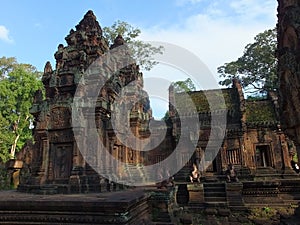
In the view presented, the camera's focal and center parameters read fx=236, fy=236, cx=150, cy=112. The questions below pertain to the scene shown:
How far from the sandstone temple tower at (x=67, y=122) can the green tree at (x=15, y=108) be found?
48.4 feet

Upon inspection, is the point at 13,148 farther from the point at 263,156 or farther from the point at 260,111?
the point at 260,111

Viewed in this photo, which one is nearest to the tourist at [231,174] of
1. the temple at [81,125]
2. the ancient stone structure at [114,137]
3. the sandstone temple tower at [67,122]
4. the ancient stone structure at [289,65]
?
the ancient stone structure at [114,137]

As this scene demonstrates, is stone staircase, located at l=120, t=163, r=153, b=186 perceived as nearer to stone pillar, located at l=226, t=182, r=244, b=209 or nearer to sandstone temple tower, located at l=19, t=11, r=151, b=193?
sandstone temple tower, located at l=19, t=11, r=151, b=193

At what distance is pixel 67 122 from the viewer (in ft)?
28.6

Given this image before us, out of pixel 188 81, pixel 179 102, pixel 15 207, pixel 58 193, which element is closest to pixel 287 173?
pixel 179 102

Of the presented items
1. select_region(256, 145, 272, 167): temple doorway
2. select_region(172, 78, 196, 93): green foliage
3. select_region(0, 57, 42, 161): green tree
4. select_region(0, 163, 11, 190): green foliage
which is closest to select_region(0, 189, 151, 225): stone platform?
select_region(0, 163, 11, 190): green foliage

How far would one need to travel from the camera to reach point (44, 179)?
8320 millimetres

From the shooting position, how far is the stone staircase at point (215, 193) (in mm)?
12188

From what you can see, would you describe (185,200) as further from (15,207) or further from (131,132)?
(15,207)

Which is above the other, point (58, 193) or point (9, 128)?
point (9, 128)

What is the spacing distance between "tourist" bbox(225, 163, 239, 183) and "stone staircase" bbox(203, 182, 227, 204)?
1.86 metres

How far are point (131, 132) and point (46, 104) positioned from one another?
5.83 m

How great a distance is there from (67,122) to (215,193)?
853 cm

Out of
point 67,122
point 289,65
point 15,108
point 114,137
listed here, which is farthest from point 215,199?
point 15,108
